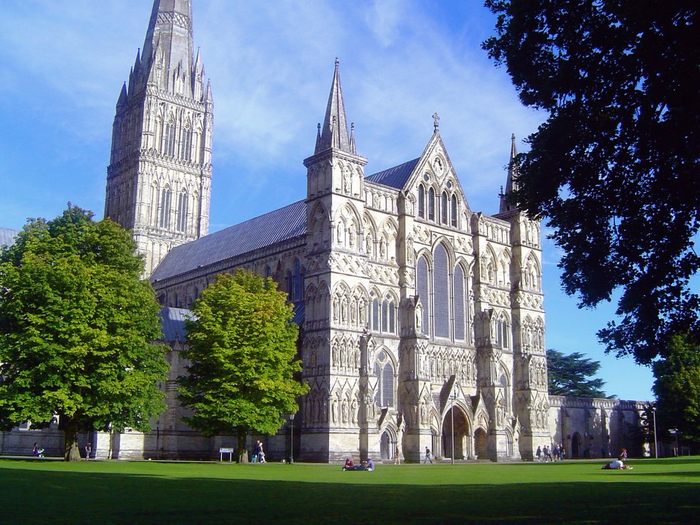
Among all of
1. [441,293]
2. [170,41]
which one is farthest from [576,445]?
[170,41]

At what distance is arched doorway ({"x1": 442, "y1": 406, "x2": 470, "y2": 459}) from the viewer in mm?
60500

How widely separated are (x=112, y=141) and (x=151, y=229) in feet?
55.9

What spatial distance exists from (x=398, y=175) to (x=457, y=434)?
21434 millimetres

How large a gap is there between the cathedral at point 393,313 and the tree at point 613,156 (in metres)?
32.7

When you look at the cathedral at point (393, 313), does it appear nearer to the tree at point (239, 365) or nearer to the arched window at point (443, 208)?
the arched window at point (443, 208)

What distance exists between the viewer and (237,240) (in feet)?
254

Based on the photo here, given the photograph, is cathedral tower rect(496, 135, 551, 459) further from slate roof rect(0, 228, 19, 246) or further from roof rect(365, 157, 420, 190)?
slate roof rect(0, 228, 19, 246)

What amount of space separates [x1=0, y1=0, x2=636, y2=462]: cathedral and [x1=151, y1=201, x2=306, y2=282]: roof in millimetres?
285

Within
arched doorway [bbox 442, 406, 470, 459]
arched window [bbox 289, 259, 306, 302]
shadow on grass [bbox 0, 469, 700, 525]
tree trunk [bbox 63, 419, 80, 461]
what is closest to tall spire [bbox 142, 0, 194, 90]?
arched window [bbox 289, 259, 306, 302]

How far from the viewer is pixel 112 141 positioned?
4149 inches

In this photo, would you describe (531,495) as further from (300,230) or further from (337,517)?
(300,230)

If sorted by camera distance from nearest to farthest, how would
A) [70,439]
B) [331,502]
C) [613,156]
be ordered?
[331,502]
[613,156]
[70,439]

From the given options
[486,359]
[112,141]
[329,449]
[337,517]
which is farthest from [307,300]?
[112,141]

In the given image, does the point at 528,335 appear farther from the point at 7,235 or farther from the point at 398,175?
the point at 7,235
